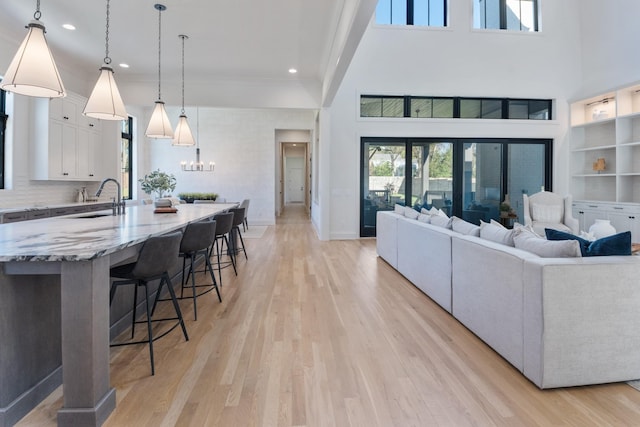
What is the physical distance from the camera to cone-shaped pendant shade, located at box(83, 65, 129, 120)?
2.93 metres

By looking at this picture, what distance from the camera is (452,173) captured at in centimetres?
748

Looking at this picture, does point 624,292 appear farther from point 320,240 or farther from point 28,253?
point 320,240

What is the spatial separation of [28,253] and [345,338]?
6.36 ft

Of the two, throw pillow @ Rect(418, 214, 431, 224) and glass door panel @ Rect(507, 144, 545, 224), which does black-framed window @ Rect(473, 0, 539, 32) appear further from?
throw pillow @ Rect(418, 214, 431, 224)

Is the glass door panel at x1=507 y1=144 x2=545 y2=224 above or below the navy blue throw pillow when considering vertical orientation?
above

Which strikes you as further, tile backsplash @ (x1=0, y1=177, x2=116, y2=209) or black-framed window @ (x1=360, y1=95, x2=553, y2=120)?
black-framed window @ (x1=360, y1=95, x2=553, y2=120)

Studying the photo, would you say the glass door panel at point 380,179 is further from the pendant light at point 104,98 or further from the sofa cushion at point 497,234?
the pendant light at point 104,98

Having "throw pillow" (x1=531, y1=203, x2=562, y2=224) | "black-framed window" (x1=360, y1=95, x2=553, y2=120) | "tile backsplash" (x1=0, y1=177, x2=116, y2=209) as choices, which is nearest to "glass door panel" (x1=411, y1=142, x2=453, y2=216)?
"black-framed window" (x1=360, y1=95, x2=553, y2=120)

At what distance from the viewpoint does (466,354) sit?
2.23m

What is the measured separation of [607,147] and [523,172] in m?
1.51

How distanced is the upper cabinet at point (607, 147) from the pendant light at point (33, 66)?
8202 mm

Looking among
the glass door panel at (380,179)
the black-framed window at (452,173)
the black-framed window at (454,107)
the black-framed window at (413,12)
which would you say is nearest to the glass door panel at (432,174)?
the black-framed window at (452,173)

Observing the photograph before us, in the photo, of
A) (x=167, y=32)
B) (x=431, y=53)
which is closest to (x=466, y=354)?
(x=167, y=32)

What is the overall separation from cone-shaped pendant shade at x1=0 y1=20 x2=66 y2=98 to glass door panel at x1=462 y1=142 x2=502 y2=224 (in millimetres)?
7263
